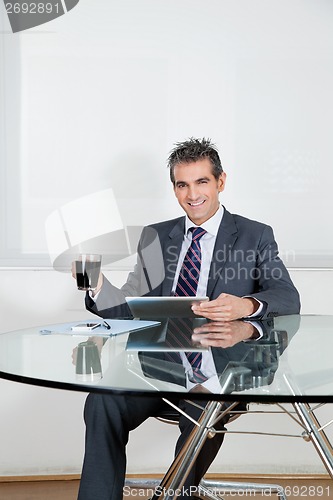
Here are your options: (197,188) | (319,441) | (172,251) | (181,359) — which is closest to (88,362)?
(181,359)

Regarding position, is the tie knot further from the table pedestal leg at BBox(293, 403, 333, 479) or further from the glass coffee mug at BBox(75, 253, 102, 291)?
the table pedestal leg at BBox(293, 403, 333, 479)

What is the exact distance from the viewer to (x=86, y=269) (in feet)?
8.32

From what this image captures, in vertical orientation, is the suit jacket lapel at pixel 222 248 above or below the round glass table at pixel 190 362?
above

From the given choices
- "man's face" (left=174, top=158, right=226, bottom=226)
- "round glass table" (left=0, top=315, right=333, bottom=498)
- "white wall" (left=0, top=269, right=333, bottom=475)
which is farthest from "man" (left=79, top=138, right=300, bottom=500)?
"white wall" (left=0, top=269, right=333, bottom=475)


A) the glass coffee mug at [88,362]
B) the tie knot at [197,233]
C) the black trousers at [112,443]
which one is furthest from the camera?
the tie knot at [197,233]

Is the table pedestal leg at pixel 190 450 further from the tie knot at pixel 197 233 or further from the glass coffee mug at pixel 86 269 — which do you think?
the tie knot at pixel 197 233

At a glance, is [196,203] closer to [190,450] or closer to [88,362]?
[190,450]

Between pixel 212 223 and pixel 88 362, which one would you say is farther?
pixel 212 223

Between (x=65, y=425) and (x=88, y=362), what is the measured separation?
190cm

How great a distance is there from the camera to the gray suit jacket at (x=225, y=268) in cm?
296

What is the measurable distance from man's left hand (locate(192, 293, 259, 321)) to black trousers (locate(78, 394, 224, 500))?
340 mm

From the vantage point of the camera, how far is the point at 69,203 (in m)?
3.74

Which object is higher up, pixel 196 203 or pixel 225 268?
pixel 196 203

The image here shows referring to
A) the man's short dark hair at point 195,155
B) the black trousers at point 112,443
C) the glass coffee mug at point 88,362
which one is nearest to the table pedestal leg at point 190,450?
the black trousers at point 112,443
